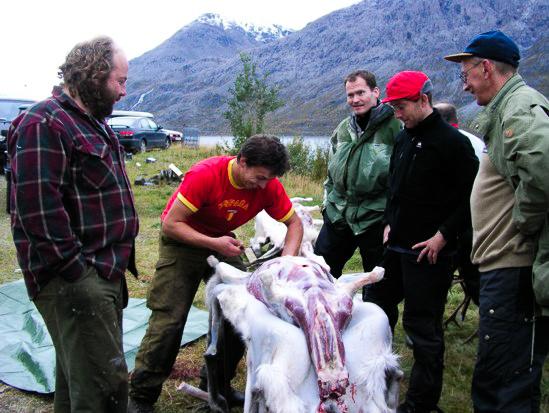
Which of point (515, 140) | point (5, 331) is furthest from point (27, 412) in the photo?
point (515, 140)

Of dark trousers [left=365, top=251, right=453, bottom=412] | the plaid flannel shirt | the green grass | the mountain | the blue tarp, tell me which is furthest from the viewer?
the mountain

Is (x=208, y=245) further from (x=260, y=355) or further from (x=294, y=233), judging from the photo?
(x=260, y=355)

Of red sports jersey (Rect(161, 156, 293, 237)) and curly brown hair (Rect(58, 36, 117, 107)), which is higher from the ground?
curly brown hair (Rect(58, 36, 117, 107))

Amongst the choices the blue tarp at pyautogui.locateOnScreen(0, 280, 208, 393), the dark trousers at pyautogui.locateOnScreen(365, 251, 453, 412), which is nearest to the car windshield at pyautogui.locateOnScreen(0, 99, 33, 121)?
the blue tarp at pyautogui.locateOnScreen(0, 280, 208, 393)

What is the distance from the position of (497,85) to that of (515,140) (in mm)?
400

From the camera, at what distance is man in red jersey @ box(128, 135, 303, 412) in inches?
114

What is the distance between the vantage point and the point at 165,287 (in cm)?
311

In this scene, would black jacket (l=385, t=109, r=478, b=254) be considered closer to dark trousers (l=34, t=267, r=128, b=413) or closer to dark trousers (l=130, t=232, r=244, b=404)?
dark trousers (l=130, t=232, r=244, b=404)

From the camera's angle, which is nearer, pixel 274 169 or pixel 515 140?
pixel 515 140

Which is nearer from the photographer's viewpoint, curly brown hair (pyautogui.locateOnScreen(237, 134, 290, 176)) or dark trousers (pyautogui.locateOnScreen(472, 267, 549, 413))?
dark trousers (pyautogui.locateOnScreen(472, 267, 549, 413))

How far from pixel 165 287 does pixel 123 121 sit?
18190 mm

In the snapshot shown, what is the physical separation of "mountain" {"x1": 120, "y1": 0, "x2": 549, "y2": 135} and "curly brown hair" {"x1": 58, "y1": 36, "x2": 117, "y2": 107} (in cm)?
5534

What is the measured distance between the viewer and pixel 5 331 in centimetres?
438

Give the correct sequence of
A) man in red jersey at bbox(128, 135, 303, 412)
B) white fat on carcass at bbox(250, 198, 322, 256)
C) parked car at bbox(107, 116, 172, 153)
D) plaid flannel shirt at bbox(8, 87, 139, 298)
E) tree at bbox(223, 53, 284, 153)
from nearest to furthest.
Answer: plaid flannel shirt at bbox(8, 87, 139, 298), man in red jersey at bbox(128, 135, 303, 412), white fat on carcass at bbox(250, 198, 322, 256), tree at bbox(223, 53, 284, 153), parked car at bbox(107, 116, 172, 153)
